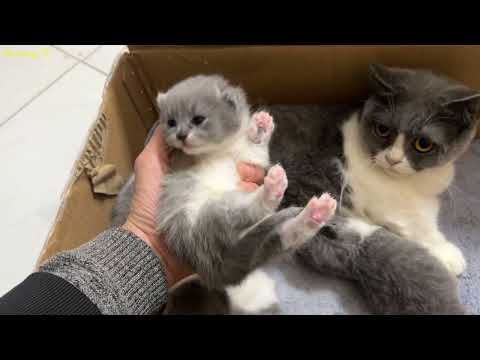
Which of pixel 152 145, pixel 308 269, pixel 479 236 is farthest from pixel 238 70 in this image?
pixel 479 236

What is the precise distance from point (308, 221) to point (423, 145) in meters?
0.51

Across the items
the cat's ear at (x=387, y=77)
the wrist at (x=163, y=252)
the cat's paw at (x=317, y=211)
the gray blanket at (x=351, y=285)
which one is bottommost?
the gray blanket at (x=351, y=285)

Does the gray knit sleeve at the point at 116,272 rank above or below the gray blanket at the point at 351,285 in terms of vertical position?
above

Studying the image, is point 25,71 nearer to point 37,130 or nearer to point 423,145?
point 37,130

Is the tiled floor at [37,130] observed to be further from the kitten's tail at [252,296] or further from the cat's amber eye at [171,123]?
Answer: the kitten's tail at [252,296]

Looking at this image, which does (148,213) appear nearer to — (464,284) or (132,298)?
(132,298)

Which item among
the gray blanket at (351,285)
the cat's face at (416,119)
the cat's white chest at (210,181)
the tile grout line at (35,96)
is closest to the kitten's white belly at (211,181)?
the cat's white chest at (210,181)

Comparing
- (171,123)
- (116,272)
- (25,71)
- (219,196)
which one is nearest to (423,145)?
(219,196)

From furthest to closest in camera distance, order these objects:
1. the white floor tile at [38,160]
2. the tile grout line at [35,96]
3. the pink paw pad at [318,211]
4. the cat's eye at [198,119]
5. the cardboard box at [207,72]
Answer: the tile grout line at [35,96] < the white floor tile at [38,160] < the cardboard box at [207,72] < the cat's eye at [198,119] < the pink paw pad at [318,211]

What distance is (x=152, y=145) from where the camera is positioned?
1.43m

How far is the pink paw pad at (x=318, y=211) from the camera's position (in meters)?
1.08

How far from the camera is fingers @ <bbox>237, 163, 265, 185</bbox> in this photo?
139 cm

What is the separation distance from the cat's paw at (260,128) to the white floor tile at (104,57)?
1210 mm

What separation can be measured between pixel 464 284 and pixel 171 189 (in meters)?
1.11
